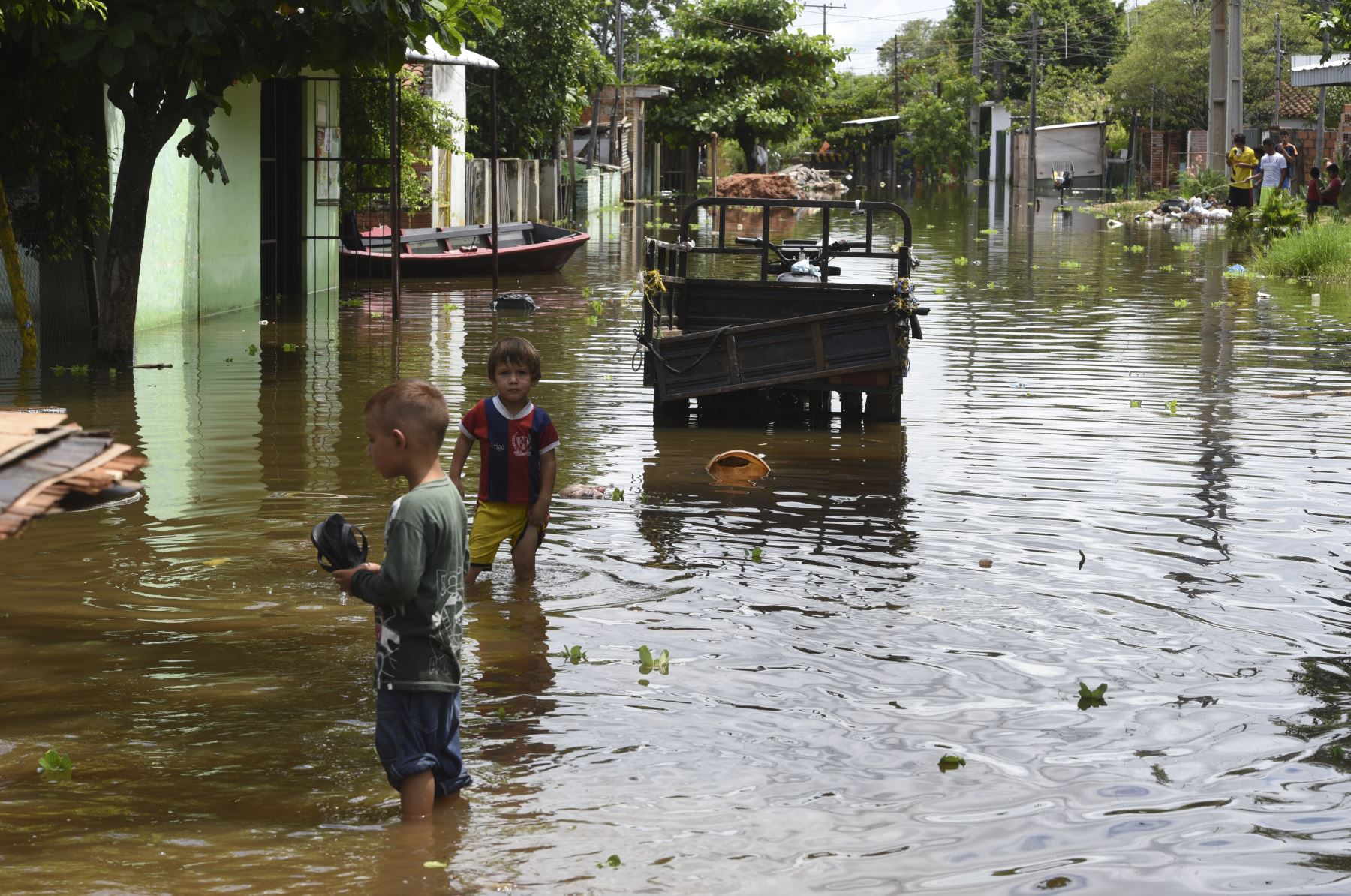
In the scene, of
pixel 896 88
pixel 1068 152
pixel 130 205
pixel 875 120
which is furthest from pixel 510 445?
pixel 896 88

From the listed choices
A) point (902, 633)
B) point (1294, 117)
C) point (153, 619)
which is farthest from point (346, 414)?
point (1294, 117)

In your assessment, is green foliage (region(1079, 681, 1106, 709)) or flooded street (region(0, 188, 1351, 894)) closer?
flooded street (region(0, 188, 1351, 894))

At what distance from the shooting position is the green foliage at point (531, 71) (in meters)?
37.1

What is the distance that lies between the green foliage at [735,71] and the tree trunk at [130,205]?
4890 centimetres

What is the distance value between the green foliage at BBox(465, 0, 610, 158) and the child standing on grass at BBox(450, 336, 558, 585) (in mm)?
30508

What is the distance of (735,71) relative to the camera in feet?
208

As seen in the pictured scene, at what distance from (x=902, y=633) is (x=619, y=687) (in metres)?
1.39

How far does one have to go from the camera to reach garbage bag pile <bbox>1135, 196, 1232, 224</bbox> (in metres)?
40.8

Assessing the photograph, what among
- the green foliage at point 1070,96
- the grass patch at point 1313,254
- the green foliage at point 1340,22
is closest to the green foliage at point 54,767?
the green foliage at point 1340,22

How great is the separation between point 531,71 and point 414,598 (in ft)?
113

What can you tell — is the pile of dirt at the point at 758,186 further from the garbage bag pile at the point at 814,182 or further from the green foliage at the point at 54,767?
the green foliage at the point at 54,767

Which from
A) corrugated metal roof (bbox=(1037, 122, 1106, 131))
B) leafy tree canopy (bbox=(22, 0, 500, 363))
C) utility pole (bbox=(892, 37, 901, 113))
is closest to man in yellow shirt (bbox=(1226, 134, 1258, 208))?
leafy tree canopy (bbox=(22, 0, 500, 363))

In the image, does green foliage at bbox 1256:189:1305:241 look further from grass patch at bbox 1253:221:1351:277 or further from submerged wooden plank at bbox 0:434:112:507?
submerged wooden plank at bbox 0:434:112:507

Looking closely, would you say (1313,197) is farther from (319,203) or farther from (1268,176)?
(319,203)
